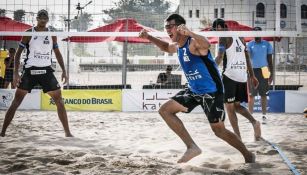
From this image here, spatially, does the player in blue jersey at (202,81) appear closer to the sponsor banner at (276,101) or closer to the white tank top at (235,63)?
the white tank top at (235,63)

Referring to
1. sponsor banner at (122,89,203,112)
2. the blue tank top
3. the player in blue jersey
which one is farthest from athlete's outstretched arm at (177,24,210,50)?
sponsor banner at (122,89,203,112)

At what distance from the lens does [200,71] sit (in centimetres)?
360

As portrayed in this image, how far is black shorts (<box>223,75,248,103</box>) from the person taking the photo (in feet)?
15.9

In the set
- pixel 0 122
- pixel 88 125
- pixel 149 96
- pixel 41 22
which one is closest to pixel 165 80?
pixel 149 96

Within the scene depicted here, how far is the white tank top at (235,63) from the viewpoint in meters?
4.97

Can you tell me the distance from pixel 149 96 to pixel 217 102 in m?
6.38

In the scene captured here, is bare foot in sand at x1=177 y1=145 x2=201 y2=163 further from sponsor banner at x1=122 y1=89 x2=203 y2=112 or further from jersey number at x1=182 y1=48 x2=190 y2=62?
sponsor banner at x1=122 y1=89 x2=203 y2=112

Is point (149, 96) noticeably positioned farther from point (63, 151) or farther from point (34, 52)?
point (63, 151)

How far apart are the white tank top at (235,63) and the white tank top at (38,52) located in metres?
2.62

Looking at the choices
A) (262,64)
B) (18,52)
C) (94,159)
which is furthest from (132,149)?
(262,64)

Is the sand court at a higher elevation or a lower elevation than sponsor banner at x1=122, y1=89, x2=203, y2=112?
lower

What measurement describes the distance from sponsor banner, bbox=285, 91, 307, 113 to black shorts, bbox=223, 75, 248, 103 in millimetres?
5054

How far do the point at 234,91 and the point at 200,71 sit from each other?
145cm

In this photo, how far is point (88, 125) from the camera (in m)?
6.98
